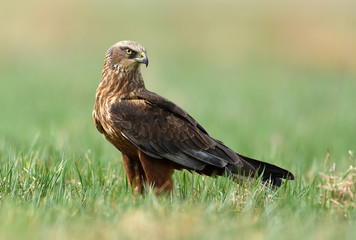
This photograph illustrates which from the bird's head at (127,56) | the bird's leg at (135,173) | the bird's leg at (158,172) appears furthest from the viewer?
the bird's head at (127,56)

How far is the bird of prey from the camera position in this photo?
516cm

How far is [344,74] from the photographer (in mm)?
19844

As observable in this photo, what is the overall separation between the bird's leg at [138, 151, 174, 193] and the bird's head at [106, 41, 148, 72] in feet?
2.55

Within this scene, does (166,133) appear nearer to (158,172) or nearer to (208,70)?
(158,172)

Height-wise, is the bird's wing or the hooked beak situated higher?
the hooked beak

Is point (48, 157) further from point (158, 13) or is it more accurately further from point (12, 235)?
point (158, 13)

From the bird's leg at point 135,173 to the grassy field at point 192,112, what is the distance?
0.14 m

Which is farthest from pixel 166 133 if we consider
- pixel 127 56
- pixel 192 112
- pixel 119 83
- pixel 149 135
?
pixel 192 112

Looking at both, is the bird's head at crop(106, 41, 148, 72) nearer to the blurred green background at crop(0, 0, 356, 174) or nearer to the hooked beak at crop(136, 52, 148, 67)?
the hooked beak at crop(136, 52, 148, 67)

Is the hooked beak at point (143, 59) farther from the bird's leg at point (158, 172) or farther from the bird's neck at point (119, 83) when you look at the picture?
the bird's leg at point (158, 172)

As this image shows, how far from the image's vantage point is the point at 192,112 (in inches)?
476

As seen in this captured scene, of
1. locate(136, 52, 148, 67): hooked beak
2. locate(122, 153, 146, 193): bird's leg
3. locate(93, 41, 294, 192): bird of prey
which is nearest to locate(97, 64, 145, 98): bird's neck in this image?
locate(93, 41, 294, 192): bird of prey

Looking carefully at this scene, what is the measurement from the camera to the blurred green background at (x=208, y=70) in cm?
913

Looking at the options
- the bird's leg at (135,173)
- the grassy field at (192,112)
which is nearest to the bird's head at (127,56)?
the bird's leg at (135,173)
